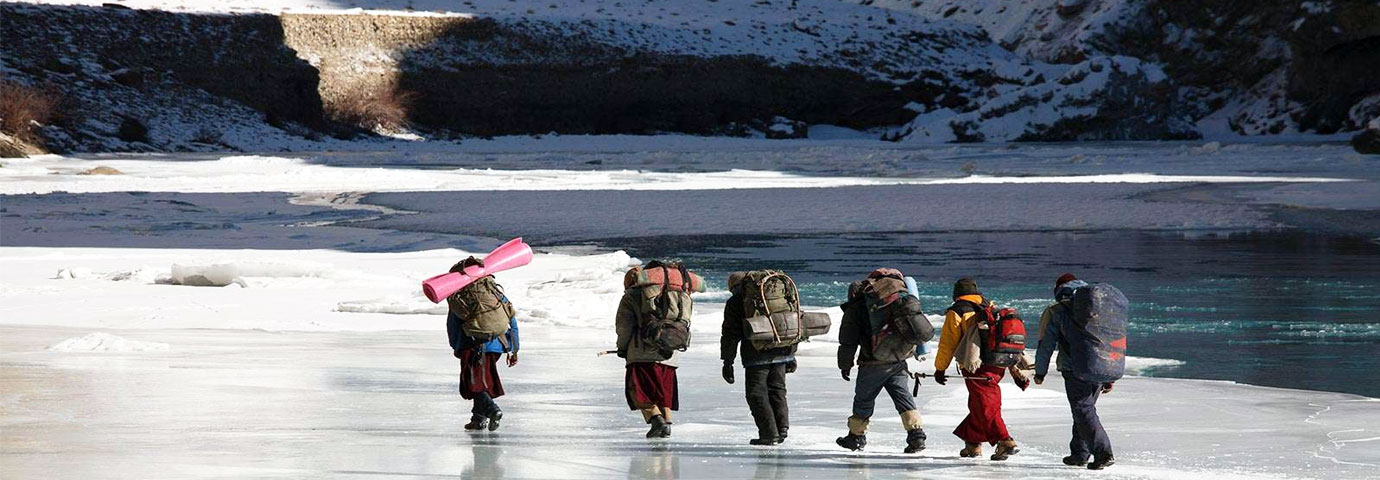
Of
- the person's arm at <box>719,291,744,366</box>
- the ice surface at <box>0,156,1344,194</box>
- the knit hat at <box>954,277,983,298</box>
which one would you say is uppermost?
the knit hat at <box>954,277,983,298</box>

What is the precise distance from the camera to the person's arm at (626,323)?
6484 mm

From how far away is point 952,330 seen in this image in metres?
6.17

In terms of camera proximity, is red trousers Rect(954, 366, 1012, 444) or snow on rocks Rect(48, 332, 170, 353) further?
snow on rocks Rect(48, 332, 170, 353)

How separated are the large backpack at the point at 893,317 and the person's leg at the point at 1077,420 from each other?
20.5 inches

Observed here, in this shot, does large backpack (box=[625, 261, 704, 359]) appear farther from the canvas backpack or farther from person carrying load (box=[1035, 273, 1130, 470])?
person carrying load (box=[1035, 273, 1130, 470])

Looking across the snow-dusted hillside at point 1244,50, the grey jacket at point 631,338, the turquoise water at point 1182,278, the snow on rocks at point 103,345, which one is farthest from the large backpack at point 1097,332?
the snow-dusted hillside at point 1244,50

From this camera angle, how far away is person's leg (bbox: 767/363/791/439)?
651 centimetres

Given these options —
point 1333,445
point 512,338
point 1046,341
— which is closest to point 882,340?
point 1046,341

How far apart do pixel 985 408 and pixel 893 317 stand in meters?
0.46

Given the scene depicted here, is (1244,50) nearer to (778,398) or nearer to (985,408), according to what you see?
(778,398)

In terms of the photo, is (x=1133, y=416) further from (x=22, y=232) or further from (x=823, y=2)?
(x=823, y=2)

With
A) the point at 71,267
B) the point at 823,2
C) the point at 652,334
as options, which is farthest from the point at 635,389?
the point at 823,2

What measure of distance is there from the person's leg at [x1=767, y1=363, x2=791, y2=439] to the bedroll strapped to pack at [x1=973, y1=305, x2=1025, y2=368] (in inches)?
31.4

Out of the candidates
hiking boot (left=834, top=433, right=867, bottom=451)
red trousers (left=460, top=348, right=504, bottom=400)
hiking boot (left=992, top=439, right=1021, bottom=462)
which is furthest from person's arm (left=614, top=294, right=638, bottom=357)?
hiking boot (left=992, top=439, right=1021, bottom=462)
